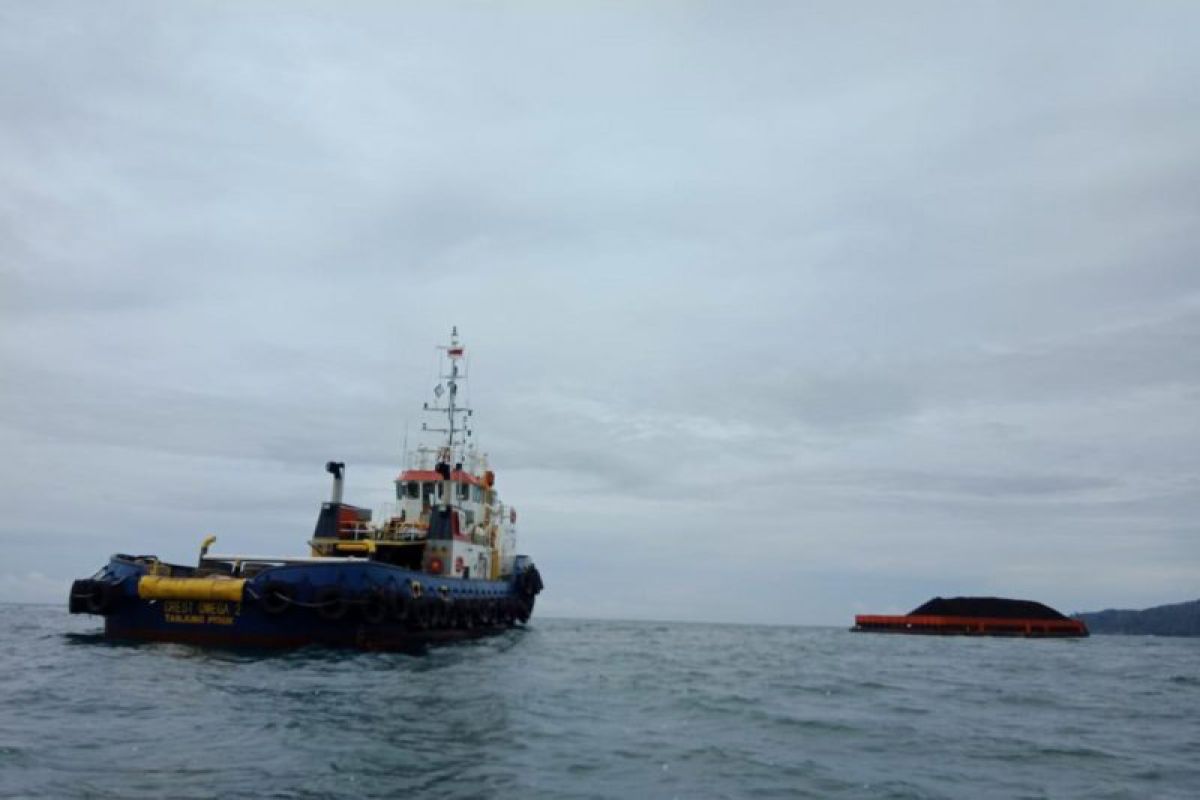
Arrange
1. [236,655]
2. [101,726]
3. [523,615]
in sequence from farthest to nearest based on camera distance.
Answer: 1. [523,615]
2. [236,655]
3. [101,726]

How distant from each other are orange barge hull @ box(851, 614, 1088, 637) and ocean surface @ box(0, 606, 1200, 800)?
199 ft

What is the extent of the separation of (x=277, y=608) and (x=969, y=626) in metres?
75.4

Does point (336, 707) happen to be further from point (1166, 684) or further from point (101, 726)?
point (1166, 684)

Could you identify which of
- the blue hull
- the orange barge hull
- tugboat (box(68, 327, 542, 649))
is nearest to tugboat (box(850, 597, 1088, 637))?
the orange barge hull

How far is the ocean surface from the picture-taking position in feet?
36.9

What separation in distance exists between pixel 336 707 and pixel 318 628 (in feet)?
37.7

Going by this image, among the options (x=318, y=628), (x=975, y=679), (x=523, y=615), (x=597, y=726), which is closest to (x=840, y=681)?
(x=975, y=679)

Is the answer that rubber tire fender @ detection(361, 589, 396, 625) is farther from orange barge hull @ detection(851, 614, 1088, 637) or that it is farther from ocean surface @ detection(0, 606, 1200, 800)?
orange barge hull @ detection(851, 614, 1088, 637)

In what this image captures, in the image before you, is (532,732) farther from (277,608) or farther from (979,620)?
Result: (979,620)

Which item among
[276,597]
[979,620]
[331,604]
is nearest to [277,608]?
[276,597]

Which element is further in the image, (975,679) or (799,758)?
(975,679)

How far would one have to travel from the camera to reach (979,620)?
85.2 metres

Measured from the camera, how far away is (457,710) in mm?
17078

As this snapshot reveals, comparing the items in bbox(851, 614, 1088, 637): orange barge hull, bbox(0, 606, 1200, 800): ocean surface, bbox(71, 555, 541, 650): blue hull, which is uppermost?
bbox(71, 555, 541, 650): blue hull
